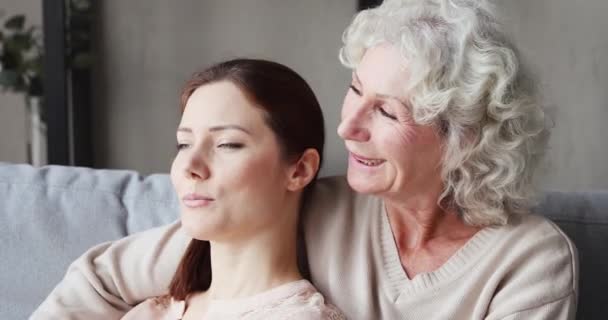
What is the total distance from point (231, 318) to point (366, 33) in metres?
0.51

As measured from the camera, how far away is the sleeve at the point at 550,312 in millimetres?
1323

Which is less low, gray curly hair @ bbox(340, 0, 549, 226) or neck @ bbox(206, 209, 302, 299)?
gray curly hair @ bbox(340, 0, 549, 226)

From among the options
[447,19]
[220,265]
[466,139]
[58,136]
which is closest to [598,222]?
[466,139]

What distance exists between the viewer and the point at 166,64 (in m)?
→ 3.27

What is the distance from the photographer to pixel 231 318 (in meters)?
1.38

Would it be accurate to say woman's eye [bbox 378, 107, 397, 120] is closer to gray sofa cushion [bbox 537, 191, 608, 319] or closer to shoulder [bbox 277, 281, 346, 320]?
shoulder [bbox 277, 281, 346, 320]

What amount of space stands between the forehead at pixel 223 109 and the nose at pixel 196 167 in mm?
52

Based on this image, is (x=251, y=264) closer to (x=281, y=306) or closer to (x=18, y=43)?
(x=281, y=306)

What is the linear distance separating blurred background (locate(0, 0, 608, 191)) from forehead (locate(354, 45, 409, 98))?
1531 mm

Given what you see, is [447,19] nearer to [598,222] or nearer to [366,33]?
[366,33]

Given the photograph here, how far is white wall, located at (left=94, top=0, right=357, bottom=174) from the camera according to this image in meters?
3.03

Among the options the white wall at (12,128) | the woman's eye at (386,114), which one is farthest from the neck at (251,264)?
the white wall at (12,128)

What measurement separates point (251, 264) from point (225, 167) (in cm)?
17

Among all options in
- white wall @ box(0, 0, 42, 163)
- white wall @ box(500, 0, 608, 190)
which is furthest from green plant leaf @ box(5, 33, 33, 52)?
white wall @ box(500, 0, 608, 190)
